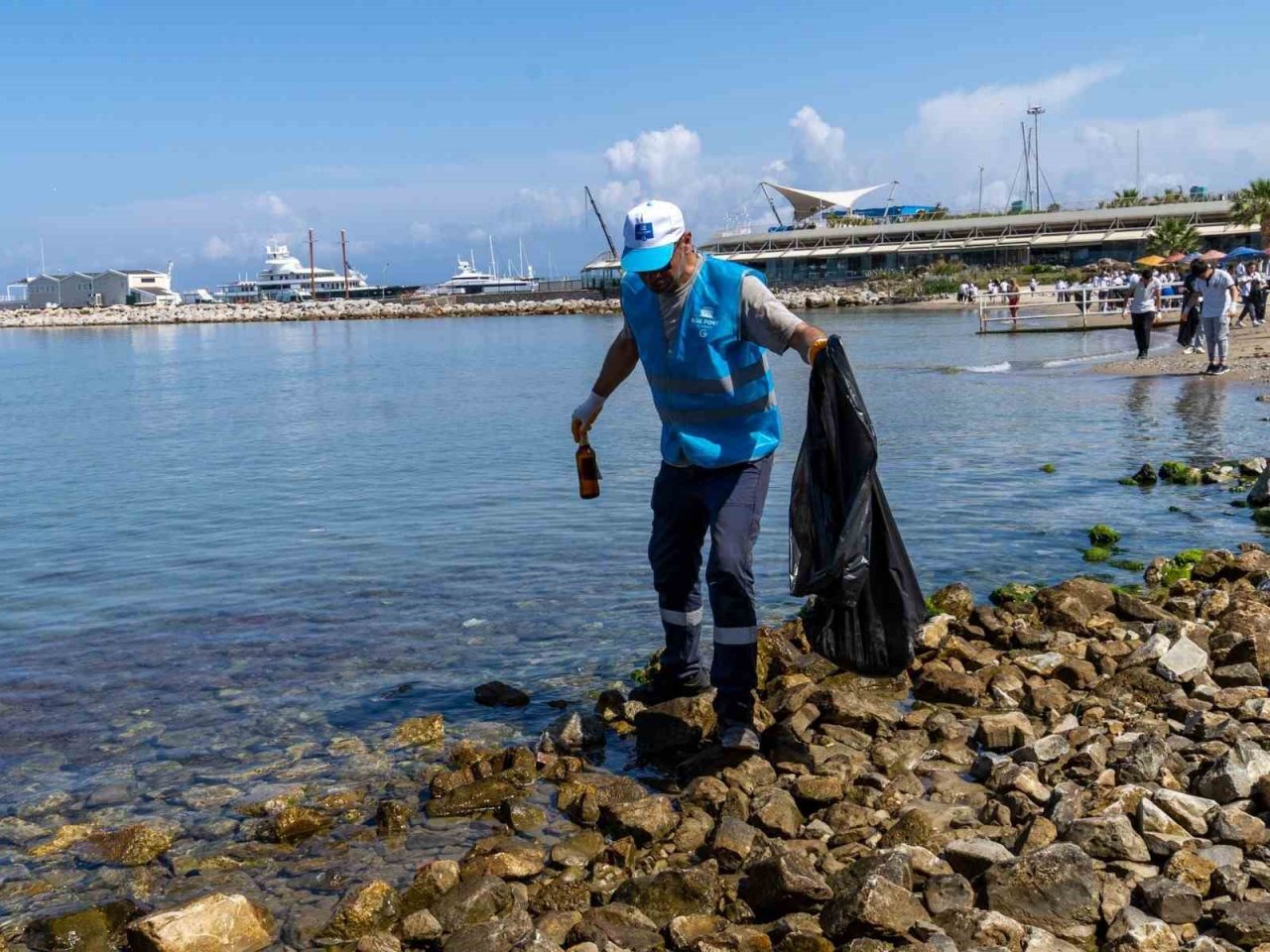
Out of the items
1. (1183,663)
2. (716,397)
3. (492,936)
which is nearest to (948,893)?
(492,936)

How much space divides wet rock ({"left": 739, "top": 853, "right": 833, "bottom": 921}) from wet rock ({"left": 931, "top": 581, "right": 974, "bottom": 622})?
12.0 feet

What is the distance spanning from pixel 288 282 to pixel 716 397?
16832 centimetres

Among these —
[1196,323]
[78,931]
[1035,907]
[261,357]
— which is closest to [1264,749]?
[1035,907]

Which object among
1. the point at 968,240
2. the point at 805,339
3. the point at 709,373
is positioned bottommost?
the point at 709,373

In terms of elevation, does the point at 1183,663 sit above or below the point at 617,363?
below

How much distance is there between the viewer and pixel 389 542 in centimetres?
1233

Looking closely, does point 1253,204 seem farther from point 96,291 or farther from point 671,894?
point 96,291

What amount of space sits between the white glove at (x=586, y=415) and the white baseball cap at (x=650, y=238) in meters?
1.08

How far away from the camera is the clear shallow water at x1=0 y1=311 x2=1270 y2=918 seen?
718 centimetres

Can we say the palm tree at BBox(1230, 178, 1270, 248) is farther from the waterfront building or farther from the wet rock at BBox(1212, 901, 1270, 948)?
the wet rock at BBox(1212, 901, 1270, 948)

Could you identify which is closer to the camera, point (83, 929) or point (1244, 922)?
point (1244, 922)

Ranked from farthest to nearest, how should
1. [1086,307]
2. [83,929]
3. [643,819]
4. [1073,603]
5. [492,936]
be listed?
[1086,307]
[1073,603]
[643,819]
[83,929]
[492,936]

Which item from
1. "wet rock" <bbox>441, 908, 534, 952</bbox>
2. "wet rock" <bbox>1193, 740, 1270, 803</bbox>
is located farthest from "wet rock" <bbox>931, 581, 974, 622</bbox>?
"wet rock" <bbox>441, 908, 534, 952</bbox>

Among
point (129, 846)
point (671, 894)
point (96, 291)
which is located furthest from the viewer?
point (96, 291)
